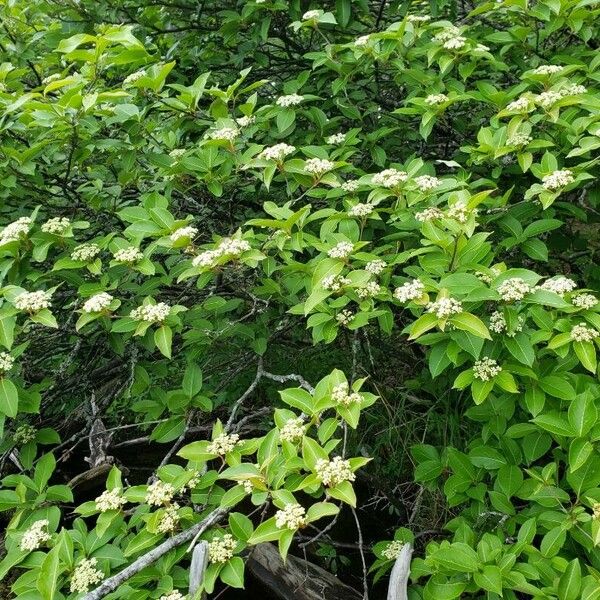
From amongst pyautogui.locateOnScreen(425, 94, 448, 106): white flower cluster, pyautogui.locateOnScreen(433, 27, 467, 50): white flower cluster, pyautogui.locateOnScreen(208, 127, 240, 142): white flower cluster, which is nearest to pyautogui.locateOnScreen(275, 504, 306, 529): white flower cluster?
pyautogui.locateOnScreen(208, 127, 240, 142): white flower cluster

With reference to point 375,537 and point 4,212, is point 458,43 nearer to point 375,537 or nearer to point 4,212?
point 4,212

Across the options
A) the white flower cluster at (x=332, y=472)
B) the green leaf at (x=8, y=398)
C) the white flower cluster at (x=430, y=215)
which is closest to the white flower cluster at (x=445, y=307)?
the white flower cluster at (x=430, y=215)

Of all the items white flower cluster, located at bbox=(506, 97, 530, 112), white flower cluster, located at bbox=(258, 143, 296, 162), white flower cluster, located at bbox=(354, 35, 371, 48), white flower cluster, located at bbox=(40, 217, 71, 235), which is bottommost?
white flower cluster, located at bbox=(40, 217, 71, 235)

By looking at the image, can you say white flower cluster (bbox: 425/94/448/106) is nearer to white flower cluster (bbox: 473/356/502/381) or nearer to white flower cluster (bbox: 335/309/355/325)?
white flower cluster (bbox: 335/309/355/325)

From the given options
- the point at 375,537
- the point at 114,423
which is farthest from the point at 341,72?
the point at 114,423

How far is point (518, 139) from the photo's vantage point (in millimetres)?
2236

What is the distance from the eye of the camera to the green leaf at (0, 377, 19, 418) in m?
1.88

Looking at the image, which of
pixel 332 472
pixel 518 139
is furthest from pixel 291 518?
pixel 518 139

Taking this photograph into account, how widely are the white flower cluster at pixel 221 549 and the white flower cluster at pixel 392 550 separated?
0.95 m

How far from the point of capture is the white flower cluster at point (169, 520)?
5.66 feet

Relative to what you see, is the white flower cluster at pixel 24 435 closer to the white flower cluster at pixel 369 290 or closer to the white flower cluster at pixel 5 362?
the white flower cluster at pixel 5 362

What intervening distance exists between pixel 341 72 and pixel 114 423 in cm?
280

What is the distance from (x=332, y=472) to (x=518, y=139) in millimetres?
1435

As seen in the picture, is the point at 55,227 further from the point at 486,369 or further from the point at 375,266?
the point at 486,369
